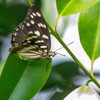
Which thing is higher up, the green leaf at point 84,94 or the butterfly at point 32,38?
the butterfly at point 32,38

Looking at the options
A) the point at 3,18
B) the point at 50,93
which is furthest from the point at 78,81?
the point at 3,18

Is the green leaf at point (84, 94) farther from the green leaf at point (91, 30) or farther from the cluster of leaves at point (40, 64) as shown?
the green leaf at point (91, 30)

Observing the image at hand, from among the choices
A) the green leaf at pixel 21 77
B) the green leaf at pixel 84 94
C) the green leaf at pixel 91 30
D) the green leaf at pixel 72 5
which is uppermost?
the green leaf at pixel 72 5

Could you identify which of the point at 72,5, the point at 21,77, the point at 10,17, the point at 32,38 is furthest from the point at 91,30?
the point at 10,17

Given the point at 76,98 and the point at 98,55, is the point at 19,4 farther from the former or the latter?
the point at 76,98

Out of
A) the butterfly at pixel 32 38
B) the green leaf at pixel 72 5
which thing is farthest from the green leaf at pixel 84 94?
the green leaf at pixel 72 5

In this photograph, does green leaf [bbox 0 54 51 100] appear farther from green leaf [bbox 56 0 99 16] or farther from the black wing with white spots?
green leaf [bbox 56 0 99 16]

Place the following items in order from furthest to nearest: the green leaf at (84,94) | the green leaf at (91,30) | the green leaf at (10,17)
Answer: the green leaf at (10,17)
the green leaf at (91,30)
the green leaf at (84,94)

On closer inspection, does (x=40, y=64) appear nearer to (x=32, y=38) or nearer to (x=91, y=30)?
(x=32, y=38)
